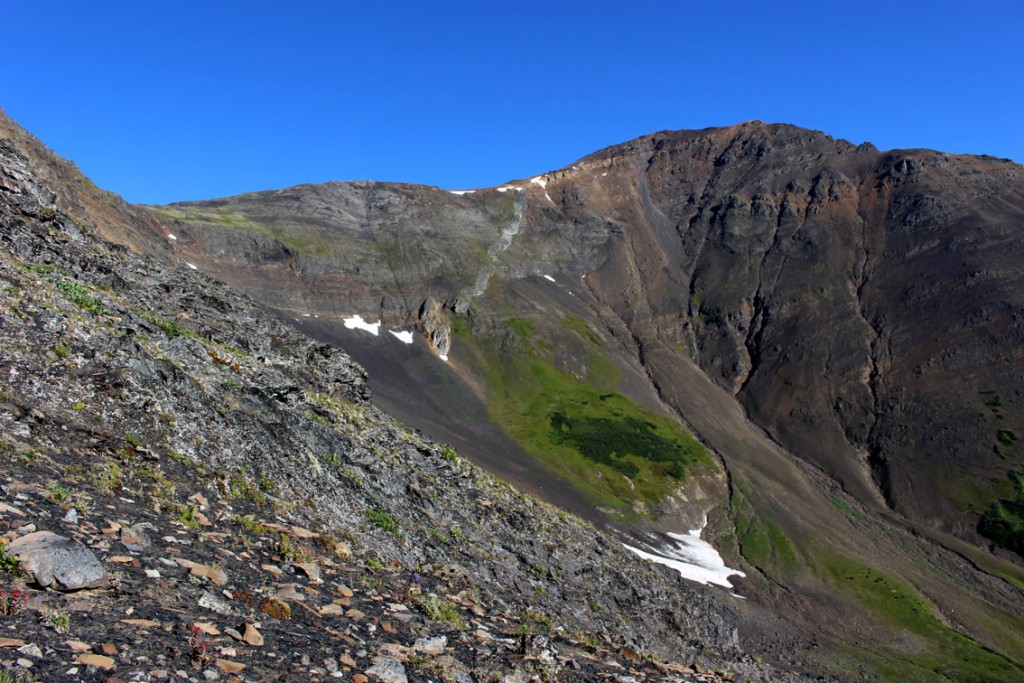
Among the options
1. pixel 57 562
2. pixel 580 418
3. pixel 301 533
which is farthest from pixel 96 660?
pixel 580 418

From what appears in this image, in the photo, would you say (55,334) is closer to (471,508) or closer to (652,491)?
(471,508)

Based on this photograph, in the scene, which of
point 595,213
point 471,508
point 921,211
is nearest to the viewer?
point 471,508

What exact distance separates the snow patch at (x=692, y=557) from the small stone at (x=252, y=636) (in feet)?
174

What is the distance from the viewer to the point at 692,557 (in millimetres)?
66062

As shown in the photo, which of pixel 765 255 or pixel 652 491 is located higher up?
pixel 765 255

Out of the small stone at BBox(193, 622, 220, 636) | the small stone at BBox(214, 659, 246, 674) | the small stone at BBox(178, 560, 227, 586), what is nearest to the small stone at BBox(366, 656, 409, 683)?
the small stone at BBox(214, 659, 246, 674)

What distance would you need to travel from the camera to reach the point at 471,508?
22547 mm

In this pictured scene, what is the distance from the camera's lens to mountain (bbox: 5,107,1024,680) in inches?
2618

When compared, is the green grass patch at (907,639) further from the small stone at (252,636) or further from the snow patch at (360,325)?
the snow patch at (360,325)

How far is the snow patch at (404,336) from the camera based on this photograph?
97.4 metres

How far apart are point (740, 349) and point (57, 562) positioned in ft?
414

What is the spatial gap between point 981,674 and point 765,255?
106659 millimetres

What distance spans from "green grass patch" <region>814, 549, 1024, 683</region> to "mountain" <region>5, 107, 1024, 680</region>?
1.07 ft

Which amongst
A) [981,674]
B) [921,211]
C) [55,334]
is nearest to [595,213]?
[921,211]
